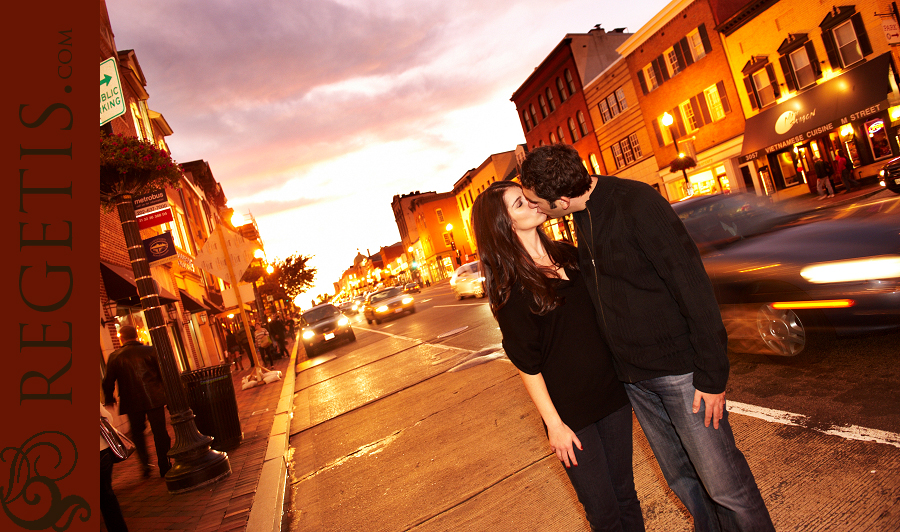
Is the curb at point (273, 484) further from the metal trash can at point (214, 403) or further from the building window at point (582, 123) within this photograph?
the building window at point (582, 123)

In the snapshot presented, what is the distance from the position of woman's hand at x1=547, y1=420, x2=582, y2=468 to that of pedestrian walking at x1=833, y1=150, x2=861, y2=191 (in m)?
22.5

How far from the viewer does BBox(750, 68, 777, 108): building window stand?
22844 mm

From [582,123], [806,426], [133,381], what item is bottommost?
[806,426]

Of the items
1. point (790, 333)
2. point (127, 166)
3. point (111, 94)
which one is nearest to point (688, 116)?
point (790, 333)

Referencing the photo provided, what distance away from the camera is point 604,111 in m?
34.6

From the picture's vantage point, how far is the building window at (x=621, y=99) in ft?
106

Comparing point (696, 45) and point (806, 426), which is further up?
point (696, 45)

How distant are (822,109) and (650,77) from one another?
10624 mm

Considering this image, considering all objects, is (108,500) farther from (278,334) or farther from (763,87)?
(763,87)

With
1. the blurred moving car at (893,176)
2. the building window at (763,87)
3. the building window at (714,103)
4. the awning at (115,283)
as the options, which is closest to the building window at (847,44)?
the building window at (763,87)

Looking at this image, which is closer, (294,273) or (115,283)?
(115,283)

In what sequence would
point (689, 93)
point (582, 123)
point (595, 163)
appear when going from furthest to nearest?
point (582, 123), point (595, 163), point (689, 93)

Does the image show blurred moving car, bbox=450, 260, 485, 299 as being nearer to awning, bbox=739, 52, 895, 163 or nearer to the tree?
awning, bbox=739, 52, 895, 163

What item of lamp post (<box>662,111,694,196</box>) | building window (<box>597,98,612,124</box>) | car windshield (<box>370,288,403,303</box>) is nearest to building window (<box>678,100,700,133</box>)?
lamp post (<box>662,111,694,196</box>)
